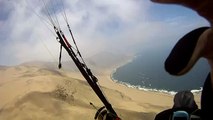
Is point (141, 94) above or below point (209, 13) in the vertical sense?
below

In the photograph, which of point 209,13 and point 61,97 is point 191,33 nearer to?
point 209,13

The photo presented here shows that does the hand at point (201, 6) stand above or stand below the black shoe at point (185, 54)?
above

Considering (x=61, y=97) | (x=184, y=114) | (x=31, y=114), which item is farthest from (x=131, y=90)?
(x=184, y=114)

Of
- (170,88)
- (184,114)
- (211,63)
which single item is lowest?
(170,88)

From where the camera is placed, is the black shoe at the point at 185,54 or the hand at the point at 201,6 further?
the black shoe at the point at 185,54

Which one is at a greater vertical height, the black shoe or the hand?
the hand

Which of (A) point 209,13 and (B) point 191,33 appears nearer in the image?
(A) point 209,13

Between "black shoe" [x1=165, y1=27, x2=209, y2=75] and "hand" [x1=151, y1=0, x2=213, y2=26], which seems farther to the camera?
"black shoe" [x1=165, y1=27, x2=209, y2=75]

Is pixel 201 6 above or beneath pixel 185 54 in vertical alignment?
above
